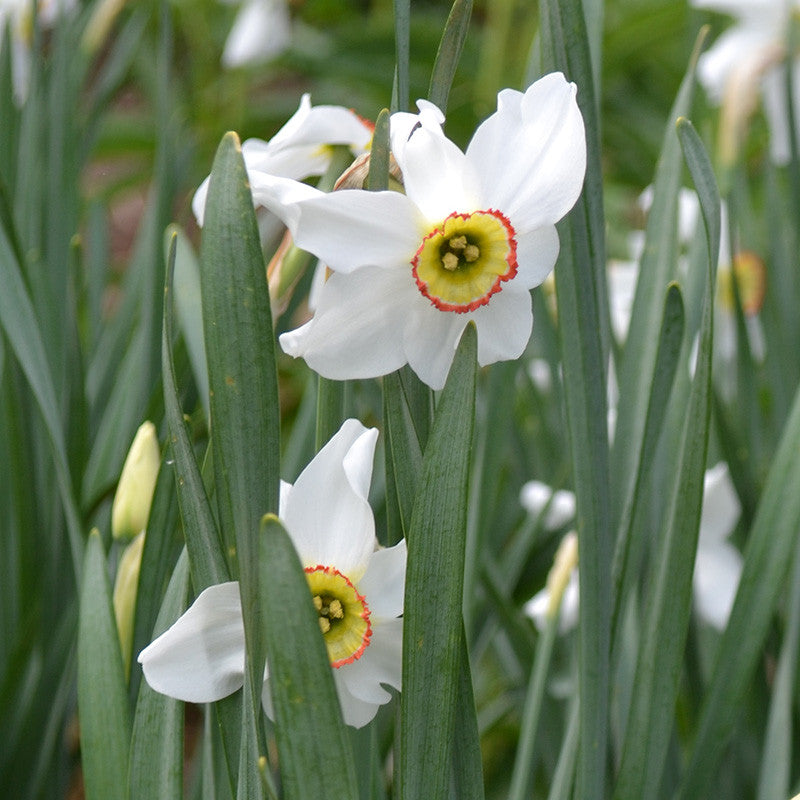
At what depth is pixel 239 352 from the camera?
0.35 m

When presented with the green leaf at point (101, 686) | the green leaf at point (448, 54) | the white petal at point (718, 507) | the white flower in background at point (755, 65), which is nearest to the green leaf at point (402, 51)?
the green leaf at point (448, 54)

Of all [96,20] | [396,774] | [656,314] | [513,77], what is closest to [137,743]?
[396,774]

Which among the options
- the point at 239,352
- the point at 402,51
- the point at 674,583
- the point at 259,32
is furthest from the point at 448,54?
the point at 259,32

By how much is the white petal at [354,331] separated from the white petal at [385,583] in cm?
7

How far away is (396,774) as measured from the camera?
16.0 inches

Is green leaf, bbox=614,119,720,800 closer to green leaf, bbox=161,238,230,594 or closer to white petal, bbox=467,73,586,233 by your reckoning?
white petal, bbox=467,73,586,233

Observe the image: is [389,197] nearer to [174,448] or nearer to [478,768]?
[174,448]

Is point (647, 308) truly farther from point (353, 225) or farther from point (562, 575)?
point (353, 225)

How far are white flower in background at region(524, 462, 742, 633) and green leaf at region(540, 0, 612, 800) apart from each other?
256 millimetres

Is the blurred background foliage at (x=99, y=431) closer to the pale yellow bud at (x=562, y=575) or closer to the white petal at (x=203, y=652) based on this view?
the pale yellow bud at (x=562, y=575)

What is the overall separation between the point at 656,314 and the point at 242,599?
1.05ft

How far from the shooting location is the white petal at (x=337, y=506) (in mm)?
385

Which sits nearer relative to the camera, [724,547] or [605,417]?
[605,417]

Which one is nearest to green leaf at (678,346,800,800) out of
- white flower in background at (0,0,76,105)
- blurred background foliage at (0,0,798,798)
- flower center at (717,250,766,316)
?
blurred background foliage at (0,0,798,798)
